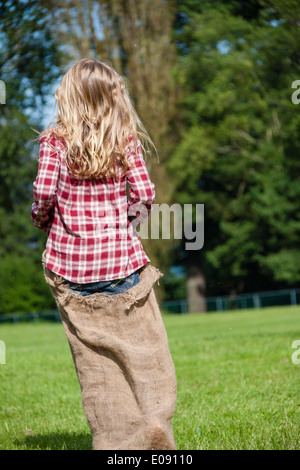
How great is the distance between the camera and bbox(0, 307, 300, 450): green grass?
3.68 m

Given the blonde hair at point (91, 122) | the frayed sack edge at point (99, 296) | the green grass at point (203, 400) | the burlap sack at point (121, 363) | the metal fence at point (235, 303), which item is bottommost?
the metal fence at point (235, 303)

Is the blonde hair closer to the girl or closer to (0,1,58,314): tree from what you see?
the girl

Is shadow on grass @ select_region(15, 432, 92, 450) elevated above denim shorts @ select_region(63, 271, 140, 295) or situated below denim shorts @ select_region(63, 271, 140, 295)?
below

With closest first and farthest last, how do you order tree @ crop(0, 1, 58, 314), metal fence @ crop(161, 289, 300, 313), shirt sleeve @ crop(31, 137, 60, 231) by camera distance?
shirt sleeve @ crop(31, 137, 60, 231)
tree @ crop(0, 1, 58, 314)
metal fence @ crop(161, 289, 300, 313)

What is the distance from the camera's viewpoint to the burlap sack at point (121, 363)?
106 inches

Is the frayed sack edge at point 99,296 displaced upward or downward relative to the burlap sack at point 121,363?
upward

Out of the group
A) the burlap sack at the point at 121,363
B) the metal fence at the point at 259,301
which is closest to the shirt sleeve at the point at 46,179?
the burlap sack at the point at 121,363

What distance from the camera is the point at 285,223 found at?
32.8 metres

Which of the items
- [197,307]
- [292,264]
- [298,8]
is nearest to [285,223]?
[292,264]

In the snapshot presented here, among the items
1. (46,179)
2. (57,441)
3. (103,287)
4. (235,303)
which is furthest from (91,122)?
(235,303)

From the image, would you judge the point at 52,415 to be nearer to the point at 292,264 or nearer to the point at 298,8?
the point at 298,8

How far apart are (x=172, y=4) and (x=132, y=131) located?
24960mm

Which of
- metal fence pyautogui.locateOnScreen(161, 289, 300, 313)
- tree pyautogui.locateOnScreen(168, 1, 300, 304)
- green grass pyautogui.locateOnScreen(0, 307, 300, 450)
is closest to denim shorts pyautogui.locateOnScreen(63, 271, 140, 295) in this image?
green grass pyautogui.locateOnScreen(0, 307, 300, 450)

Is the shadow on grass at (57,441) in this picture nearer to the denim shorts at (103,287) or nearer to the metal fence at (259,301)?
the denim shorts at (103,287)
